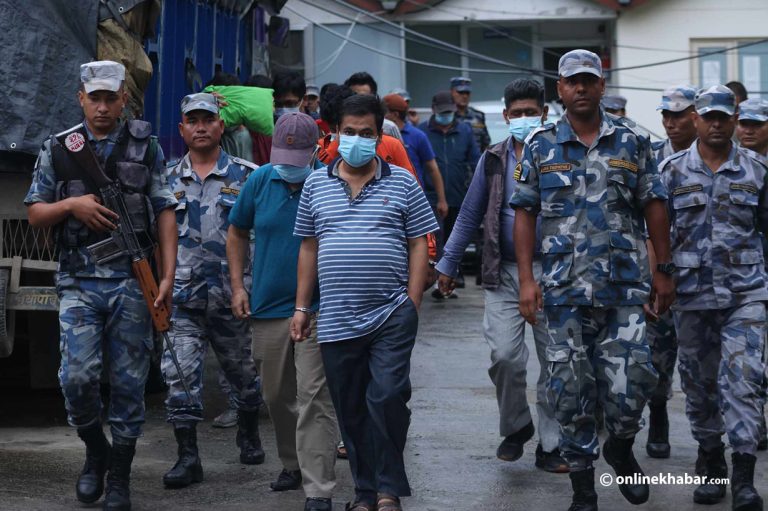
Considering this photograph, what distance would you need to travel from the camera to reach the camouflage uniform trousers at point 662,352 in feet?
24.7

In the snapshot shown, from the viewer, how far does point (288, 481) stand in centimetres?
670

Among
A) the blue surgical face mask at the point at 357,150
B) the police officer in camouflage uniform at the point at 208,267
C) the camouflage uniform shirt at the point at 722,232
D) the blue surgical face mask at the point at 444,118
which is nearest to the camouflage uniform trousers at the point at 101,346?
the police officer in camouflage uniform at the point at 208,267

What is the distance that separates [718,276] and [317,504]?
7.00 ft

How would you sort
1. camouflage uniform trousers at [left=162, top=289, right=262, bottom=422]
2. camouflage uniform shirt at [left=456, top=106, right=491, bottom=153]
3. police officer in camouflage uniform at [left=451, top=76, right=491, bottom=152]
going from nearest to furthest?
1. camouflage uniform trousers at [left=162, top=289, right=262, bottom=422]
2. police officer in camouflage uniform at [left=451, top=76, right=491, bottom=152]
3. camouflage uniform shirt at [left=456, top=106, right=491, bottom=153]

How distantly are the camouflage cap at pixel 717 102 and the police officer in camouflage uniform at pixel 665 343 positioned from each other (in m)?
0.91

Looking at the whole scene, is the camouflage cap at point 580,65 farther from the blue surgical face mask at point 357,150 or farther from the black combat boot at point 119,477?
the black combat boot at point 119,477

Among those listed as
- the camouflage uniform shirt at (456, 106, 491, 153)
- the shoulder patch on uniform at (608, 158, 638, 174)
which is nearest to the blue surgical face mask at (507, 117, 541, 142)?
the shoulder patch on uniform at (608, 158, 638, 174)

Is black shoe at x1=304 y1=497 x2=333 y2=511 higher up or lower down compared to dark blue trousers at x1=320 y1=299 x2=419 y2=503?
lower down

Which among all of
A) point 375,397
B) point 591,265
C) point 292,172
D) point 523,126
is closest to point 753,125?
point 523,126

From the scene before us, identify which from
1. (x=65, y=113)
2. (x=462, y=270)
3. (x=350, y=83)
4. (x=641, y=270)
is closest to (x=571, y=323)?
(x=641, y=270)

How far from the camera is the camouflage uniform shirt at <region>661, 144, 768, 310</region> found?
257 inches

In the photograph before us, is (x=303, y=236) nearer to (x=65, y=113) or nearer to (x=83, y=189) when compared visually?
(x=83, y=189)

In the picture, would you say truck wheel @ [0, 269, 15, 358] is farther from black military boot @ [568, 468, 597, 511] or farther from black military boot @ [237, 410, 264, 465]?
black military boot @ [568, 468, 597, 511]

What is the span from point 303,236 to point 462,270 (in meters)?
10.9
